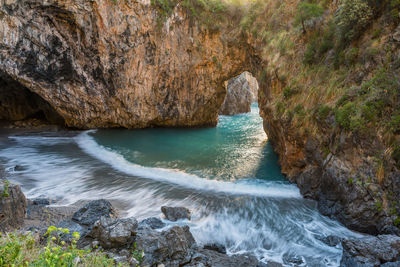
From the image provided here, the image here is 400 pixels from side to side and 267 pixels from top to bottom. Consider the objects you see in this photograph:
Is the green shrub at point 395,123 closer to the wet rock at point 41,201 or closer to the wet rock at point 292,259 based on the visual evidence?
the wet rock at point 292,259

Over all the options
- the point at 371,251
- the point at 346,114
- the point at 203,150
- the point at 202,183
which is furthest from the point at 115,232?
the point at 203,150

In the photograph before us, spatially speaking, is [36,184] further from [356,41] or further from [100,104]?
[356,41]

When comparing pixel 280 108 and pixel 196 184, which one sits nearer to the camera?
pixel 196 184

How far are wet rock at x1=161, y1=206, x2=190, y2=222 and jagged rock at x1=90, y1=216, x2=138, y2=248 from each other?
2270mm

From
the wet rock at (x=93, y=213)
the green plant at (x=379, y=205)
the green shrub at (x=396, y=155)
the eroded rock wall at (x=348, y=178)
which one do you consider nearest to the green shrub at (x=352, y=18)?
the eroded rock wall at (x=348, y=178)

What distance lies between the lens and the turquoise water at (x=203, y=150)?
1198cm

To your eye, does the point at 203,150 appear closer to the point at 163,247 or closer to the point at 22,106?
the point at 163,247

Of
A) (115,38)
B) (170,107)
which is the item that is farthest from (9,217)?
(170,107)

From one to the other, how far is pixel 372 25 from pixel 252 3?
375 inches

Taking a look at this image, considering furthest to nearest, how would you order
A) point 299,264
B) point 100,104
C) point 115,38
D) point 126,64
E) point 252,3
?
1. point 100,104
2. point 126,64
3. point 115,38
4. point 252,3
5. point 299,264

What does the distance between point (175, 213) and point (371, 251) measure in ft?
16.8

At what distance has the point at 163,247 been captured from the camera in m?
4.83

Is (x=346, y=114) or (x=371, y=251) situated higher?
(x=346, y=114)

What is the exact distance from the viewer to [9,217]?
588 cm
